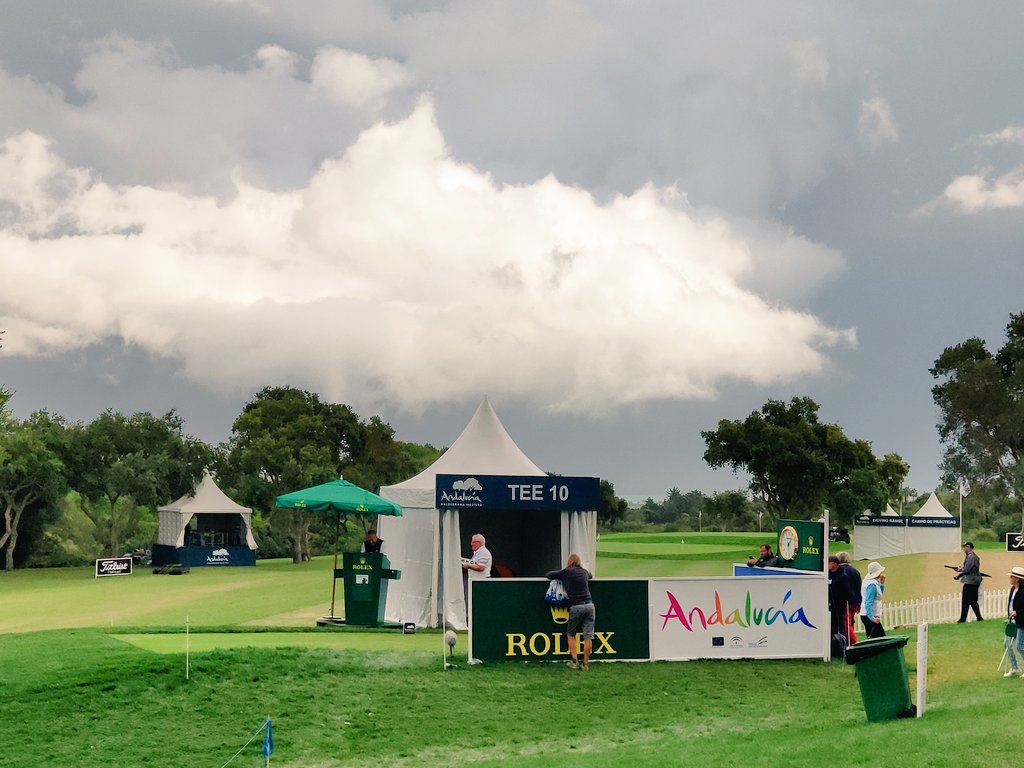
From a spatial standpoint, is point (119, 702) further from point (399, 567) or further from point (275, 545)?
point (275, 545)

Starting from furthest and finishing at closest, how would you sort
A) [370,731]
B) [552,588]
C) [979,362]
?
1. [979,362]
2. [552,588]
3. [370,731]

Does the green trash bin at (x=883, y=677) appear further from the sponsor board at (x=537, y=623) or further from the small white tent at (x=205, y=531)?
the small white tent at (x=205, y=531)

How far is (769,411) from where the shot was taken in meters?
61.8

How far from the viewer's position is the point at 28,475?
49438mm

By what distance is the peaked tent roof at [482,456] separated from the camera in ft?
80.6

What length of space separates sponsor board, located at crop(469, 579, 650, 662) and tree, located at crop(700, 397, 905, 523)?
4394cm

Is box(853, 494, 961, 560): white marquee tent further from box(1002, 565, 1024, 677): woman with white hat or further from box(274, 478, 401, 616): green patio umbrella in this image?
box(1002, 565, 1024, 677): woman with white hat

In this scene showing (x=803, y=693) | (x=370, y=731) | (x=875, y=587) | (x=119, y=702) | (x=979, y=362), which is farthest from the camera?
(x=979, y=362)

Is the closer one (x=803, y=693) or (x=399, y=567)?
→ (x=803, y=693)

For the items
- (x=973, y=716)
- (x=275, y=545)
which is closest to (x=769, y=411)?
→ (x=275, y=545)

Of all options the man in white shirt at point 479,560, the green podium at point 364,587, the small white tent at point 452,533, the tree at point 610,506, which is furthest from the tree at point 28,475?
the tree at point 610,506

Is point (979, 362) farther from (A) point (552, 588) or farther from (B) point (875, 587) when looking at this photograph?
(A) point (552, 588)

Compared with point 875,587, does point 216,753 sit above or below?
below

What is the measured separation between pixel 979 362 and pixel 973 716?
59.6 meters
